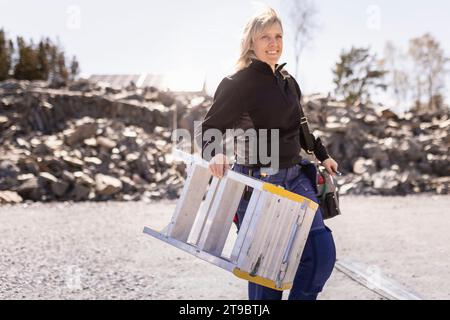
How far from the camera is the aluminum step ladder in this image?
7.08 ft

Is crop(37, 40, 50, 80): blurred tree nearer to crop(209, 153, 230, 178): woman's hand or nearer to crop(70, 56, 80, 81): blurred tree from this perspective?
crop(70, 56, 80, 81): blurred tree

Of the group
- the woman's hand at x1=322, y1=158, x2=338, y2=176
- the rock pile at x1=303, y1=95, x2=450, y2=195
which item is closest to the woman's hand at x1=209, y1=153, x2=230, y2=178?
the woman's hand at x1=322, y1=158, x2=338, y2=176

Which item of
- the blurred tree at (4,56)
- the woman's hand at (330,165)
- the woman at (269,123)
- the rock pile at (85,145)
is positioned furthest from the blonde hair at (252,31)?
the blurred tree at (4,56)

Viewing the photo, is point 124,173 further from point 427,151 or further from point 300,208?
point 300,208

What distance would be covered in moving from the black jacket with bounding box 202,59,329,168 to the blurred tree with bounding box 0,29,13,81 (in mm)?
35296

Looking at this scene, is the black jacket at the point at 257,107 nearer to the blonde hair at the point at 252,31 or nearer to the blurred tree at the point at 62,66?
the blonde hair at the point at 252,31

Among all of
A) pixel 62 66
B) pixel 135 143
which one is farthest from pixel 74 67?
pixel 135 143

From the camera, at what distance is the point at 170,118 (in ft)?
62.5

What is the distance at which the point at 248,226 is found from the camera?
218 centimetres

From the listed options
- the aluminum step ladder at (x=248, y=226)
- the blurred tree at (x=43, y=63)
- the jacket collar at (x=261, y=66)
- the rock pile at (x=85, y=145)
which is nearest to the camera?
the aluminum step ladder at (x=248, y=226)

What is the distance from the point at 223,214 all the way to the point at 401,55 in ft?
118

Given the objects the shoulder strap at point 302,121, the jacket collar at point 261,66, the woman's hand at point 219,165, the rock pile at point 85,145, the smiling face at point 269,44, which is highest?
the smiling face at point 269,44

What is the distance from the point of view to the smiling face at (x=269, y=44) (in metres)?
2.30

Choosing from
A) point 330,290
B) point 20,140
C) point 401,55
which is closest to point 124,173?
point 20,140
